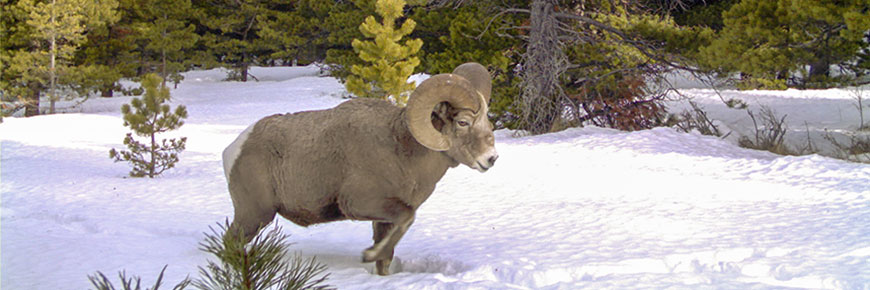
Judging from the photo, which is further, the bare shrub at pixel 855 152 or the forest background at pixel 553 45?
the forest background at pixel 553 45

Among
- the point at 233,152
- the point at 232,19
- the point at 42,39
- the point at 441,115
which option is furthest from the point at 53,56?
the point at 441,115

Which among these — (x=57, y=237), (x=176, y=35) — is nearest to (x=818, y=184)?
(x=57, y=237)

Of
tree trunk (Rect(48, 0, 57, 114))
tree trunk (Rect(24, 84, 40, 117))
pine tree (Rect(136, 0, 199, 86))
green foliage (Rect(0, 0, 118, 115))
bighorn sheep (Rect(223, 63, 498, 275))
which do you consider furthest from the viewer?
pine tree (Rect(136, 0, 199, 86))

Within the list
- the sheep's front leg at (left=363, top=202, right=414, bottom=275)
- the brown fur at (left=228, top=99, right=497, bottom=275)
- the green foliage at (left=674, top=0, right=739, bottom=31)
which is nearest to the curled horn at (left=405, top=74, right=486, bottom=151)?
the brown fur at (left=228, top=99, right=497, bottom=275)

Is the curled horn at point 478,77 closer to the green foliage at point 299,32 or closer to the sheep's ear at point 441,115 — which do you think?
the sheep's ear at point 441,115

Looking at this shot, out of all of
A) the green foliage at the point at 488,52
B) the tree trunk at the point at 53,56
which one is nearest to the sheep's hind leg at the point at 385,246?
the green foliage at the point at 488,52

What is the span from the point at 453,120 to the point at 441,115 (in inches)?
4.2

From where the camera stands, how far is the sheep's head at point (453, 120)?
5012 millimetres

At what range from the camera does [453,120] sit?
Answer: 5254 mm

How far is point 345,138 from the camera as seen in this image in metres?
5.54

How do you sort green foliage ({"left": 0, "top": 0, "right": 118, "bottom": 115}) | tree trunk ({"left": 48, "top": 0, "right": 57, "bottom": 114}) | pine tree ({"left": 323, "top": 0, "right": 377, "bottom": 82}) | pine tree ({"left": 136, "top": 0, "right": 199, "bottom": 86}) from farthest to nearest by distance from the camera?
pine tree ({"left": 136, "top": 0, "right": 199, "bottom": 86}) < tree trunk ({"left": 48, "top": 0, "right": 57, "bottom": 114}) < green foliage ({"left": 0, "top": 0, "right": 118, "bottom": 115}) < pine tree ({"left": 323, "top": 0, "right": 377, "bottom": 82})

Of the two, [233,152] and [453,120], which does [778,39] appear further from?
[233,152]

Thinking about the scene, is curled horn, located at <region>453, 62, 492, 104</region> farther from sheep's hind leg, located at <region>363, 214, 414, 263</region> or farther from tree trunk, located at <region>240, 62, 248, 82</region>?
tree trunk, located at <region>240, 62, 248, 82</region>

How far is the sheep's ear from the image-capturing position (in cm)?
529
